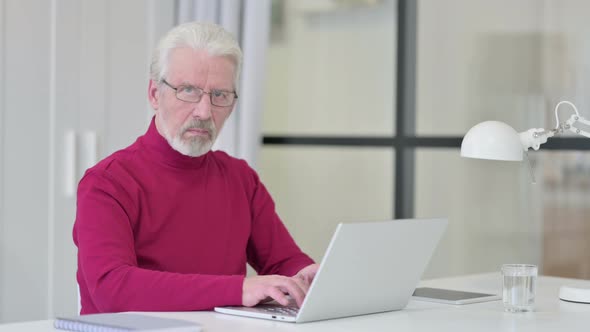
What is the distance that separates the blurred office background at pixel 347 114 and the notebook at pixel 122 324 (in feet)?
6.10

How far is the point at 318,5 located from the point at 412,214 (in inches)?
37.5

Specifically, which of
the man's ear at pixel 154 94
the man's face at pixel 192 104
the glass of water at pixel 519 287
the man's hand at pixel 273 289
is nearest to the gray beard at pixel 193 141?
the man's face at pixel 192 104

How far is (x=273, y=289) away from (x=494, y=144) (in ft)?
1.86

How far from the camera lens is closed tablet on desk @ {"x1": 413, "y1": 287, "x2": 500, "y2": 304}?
2077 mm

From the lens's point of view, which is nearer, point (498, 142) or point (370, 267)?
point (370, 267)

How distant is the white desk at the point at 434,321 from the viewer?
1699mm

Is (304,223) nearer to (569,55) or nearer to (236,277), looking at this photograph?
(569,55)

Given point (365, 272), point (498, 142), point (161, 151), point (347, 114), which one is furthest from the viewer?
point (347, 114)

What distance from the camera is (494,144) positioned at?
79.5 inches

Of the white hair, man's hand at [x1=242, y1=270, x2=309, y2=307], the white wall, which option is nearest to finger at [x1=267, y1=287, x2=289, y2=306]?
man's hand at [x1=242, y1=270, x2=309, y2=307]

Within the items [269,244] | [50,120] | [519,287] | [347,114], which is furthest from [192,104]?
[347,114]

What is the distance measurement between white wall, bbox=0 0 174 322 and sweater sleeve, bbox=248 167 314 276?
1.29 meters

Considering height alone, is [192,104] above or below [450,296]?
above

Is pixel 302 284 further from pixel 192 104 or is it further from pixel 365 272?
pixel 192 104
